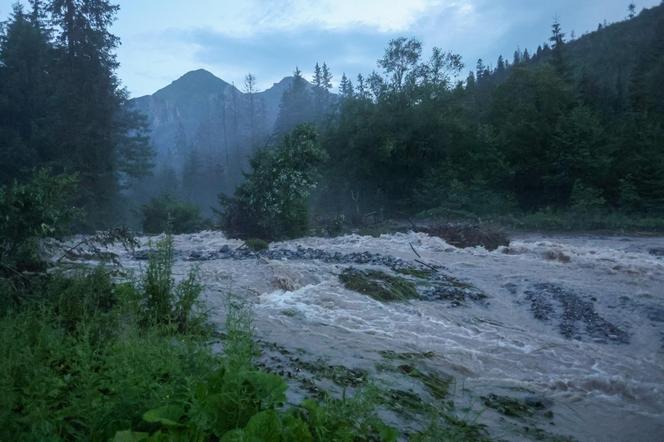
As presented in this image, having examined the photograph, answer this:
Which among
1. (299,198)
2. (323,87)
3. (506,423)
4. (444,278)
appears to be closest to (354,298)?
(444,278)

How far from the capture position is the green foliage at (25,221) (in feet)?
22.3

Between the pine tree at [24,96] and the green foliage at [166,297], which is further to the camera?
the pine tree at [24,96]

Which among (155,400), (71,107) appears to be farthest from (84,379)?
(71,107)

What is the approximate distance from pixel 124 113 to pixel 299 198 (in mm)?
19687

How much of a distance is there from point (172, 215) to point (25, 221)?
62.0ft

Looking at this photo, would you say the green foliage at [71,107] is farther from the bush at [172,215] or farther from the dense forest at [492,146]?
the dense forest at [492,146]

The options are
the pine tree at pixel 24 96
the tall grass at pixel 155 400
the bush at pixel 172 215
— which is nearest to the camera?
the tall grass at pixel 155 400

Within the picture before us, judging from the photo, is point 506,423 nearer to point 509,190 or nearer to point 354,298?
point 354,298

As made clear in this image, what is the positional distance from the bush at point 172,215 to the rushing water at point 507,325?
10835mm

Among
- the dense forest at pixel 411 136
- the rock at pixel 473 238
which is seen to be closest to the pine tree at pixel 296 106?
the dense forest at pixel 411 136

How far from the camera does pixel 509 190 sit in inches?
1179

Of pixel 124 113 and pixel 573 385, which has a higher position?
pixel 124 113

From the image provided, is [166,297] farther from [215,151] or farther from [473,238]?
[215,151]

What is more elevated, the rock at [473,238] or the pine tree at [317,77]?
the pine tree at [317,77]
